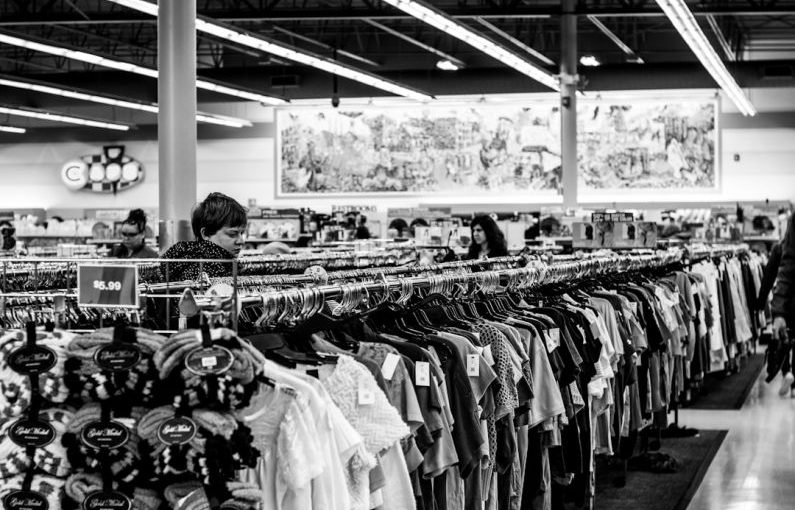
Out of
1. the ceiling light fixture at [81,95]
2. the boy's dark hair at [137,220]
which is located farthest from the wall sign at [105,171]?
the boy's dark hair at [137,220]

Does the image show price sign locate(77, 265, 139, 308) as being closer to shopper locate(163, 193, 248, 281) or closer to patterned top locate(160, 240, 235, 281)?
patterned top locate(160, 240, 235, 281)

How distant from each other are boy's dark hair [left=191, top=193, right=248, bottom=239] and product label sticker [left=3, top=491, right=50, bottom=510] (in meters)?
2.21

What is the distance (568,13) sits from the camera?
1557 cm

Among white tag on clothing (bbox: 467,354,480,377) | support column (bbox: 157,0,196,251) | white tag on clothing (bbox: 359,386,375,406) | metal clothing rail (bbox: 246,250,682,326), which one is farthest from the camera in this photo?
support column (bbox: 157,0,196,251)

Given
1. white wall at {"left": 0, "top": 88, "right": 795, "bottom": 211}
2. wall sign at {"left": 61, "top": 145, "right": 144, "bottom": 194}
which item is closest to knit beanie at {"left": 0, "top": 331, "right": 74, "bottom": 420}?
white wall at {"left": 0, "top": 88, "right": 795, "bottom": 211}

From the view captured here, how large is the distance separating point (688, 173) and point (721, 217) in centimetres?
639

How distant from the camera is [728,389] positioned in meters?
10.4

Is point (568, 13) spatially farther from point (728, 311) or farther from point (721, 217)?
point (728, 311)

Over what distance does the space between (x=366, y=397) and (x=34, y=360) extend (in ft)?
3.13

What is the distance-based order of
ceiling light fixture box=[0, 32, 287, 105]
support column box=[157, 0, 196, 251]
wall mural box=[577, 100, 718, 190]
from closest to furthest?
1. support column box=[157, 0, 196, 251]
2. ceiling light fixture box=[0, 32, 287, 105]
3. wall mural box=[577, 100, 718, 190]

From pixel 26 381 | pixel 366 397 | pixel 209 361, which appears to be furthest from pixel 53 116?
pixel 209 361

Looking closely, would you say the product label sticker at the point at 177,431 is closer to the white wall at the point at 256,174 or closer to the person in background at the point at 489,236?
the person in background at the point at 489,236

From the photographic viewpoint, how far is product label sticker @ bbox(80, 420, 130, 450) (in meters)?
2.62

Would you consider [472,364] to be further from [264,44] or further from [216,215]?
[264,44]
